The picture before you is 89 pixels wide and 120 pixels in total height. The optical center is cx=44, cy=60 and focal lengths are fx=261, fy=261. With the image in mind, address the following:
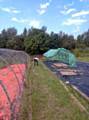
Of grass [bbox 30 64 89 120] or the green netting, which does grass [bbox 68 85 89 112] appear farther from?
the green netting

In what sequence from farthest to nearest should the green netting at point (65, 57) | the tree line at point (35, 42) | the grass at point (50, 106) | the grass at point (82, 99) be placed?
the tree line at point (35, 42), the green netting at point (65, 57), the grass at point (82, 99), the grass at point (50, 106)

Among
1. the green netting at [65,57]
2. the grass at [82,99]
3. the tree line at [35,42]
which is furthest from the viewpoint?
the tree line at [35,42]

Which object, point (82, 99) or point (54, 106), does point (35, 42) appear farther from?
point (54, 106)

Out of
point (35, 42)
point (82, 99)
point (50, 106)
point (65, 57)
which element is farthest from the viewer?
point (35, 42)

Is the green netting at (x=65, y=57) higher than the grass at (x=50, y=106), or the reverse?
the grass at (x=50, y=106)

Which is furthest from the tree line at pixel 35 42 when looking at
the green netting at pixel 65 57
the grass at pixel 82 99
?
the grass at pixel 82 99

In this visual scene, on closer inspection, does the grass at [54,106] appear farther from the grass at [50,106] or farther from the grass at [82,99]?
the grass at [82,99]

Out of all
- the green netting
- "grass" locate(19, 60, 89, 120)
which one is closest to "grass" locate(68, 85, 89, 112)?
"grass" locate(19, 60, 89, 120)

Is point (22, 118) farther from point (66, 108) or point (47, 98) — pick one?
point (47, 98)

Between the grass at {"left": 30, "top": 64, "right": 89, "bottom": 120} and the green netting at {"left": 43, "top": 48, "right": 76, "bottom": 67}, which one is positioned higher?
the grass at {"left": 30, "top": 64, "right": 89, "bottom": 120}

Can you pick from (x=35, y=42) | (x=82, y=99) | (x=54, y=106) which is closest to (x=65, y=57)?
(x=82, y=99)

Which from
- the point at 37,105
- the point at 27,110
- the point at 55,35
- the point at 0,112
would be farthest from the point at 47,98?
the point at 55,35

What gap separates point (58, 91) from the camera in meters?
11.8

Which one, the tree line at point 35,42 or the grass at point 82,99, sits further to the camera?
the tree line at point 35,42
